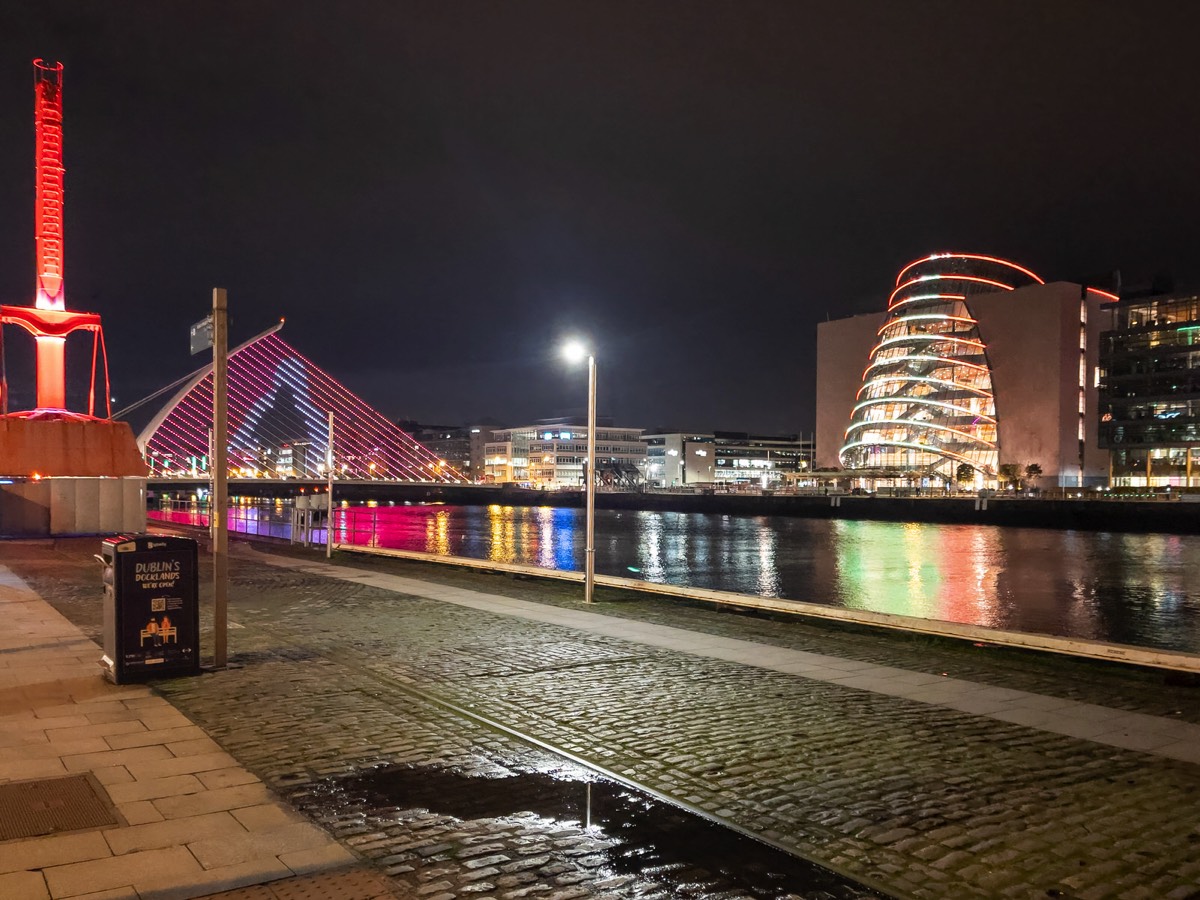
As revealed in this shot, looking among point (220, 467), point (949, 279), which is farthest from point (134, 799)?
point (949, 279)

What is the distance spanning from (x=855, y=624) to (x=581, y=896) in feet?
33.1

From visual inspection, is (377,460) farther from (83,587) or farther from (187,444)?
(83,587)

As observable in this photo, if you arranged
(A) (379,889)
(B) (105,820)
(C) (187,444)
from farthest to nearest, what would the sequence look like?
(C) (187,444) < (B) (105,820) < (A) (379,889)

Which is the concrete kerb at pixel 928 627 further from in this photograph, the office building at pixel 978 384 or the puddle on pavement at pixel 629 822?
the office building at pixel 978 384

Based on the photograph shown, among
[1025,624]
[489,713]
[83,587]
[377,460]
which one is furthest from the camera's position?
[377,460]

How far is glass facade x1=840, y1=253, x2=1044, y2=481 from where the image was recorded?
115625 millimetres

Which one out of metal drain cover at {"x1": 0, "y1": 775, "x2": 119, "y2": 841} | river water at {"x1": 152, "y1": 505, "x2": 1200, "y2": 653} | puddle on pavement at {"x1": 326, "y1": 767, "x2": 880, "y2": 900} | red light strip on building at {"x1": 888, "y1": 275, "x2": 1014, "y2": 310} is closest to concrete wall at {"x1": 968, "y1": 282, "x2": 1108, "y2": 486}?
red light strip on building at {"x1": 888, "y1": 275, "x2": 1014, "y2": 310}

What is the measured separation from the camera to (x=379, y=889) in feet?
15.8

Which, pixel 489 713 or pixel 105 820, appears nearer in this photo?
pixel 105 820

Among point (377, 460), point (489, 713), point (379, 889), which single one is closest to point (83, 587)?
point (489, 713)

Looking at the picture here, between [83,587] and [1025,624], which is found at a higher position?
[83,587]

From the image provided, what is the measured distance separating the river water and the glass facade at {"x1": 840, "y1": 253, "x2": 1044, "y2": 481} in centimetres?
3951

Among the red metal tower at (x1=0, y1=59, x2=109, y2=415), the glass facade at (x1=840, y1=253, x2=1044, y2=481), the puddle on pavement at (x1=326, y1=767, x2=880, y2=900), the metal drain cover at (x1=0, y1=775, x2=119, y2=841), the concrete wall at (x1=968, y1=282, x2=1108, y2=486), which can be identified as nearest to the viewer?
the puddle on pavement at (x1=326, y1=767, x2=880, y2=900)

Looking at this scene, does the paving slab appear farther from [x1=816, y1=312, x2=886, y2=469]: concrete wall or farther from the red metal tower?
[x1=816, y1=312, x2=886, y2=469]: concrete wall
